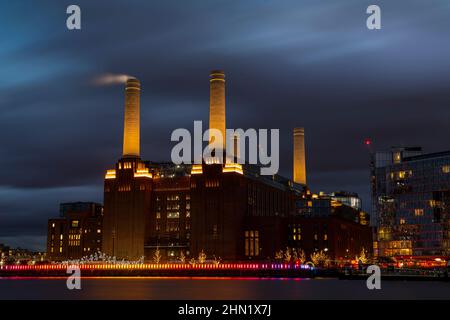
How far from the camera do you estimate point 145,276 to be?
198m

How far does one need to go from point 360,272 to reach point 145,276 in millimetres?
61242

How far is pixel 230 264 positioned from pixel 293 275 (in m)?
22.1
